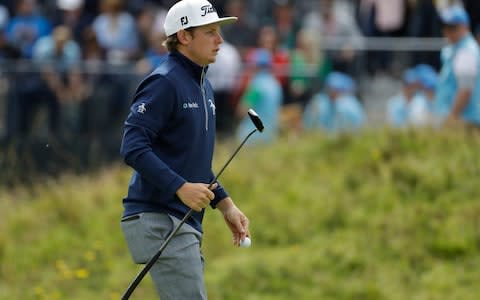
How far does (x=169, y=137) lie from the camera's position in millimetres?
7062

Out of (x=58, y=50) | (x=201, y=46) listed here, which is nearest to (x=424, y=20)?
(x=58, y=50)

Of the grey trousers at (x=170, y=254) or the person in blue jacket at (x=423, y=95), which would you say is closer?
the grey trousers at (x=170, y=254)

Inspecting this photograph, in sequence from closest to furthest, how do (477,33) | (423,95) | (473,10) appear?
(423,95), (477,33), (473,10)

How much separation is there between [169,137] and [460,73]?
20.4 ft

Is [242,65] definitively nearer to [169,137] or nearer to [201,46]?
[201,46]

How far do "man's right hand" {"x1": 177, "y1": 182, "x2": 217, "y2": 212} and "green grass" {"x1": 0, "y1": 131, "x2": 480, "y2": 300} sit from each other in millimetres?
4804

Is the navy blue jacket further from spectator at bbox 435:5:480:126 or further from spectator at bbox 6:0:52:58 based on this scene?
spectator at bbox 6:0:52:58

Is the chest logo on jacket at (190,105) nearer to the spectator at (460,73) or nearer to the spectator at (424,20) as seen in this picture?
the spectator at (460,73)

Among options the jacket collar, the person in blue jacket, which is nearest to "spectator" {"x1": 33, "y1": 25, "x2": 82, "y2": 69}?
the person in blue jacket

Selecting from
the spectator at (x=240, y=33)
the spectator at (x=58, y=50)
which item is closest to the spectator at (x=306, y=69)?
the spectator at (x=240, y=33)

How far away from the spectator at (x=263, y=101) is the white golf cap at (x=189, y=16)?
25.2 ft

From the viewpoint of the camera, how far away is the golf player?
696 centimetres

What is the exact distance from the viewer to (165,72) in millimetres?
7062

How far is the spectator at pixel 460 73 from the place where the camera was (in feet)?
41.2
